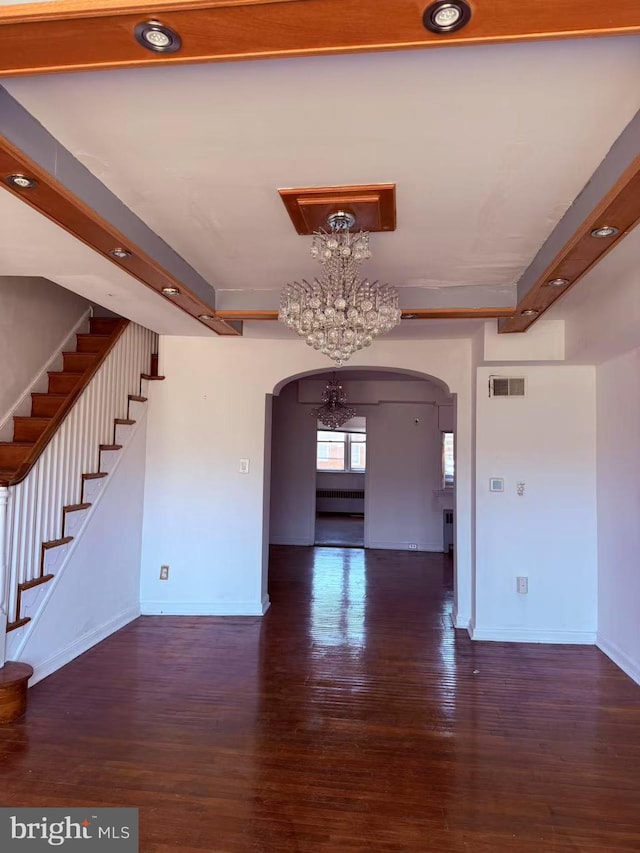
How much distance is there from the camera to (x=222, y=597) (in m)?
4.87

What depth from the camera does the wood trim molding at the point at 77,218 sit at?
1.82m

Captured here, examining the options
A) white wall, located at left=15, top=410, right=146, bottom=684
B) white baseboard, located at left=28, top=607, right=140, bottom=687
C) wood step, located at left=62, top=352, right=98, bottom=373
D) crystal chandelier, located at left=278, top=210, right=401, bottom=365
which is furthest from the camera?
wood step, located at left=62, top=352, right=98, bottom=373

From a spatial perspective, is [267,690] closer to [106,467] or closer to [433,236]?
[106,467]

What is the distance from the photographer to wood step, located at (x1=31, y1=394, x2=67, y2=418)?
418 centimetres

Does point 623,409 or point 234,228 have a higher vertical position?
point 234,228

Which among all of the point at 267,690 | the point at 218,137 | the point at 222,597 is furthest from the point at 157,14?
the point at 222,597

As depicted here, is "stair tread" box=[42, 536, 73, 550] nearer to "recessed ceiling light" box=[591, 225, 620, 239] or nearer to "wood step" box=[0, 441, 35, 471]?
"wood step" box=[0, 441, 35, 471]

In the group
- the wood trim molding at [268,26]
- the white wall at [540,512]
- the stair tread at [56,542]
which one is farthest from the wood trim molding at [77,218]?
the white wall at [540,512]

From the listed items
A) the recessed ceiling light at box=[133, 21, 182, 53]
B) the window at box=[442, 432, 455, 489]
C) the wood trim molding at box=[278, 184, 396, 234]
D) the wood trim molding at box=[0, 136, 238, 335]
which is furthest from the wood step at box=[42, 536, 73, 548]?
the window at box=[442, 432, 455, 489]

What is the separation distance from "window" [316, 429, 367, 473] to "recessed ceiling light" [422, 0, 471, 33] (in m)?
11.6

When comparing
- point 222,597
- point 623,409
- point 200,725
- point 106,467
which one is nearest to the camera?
point 200,725

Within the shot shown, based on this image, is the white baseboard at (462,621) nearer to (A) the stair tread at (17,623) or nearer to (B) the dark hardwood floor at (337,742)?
(B) the dark hardwood floor at (337,742)

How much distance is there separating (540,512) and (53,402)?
4130 mm

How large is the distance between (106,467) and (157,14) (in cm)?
357
